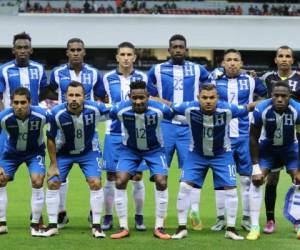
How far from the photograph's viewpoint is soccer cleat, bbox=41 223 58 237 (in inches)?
299

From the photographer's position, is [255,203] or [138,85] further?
[255,203]

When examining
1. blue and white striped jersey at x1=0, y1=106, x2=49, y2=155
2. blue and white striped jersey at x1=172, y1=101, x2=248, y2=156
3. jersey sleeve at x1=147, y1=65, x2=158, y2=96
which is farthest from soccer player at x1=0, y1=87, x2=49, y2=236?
blue and white striped jersey at x1=172, y1=101, x2=248, y2=156

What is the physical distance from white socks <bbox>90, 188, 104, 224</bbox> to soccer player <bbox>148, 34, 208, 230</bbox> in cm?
111

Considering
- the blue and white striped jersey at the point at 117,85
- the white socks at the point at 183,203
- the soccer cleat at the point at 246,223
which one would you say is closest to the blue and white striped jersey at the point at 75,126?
the blue and white striped jersey at the point at 117,85

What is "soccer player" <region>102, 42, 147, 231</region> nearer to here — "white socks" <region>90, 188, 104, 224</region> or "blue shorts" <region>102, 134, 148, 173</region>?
"blue shorts" <region>102, 134, 148, 173</region>

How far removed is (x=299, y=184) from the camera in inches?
308

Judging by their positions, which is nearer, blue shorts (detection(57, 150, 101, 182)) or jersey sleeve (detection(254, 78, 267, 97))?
blue shorts (detection(57, 150, 101, 182))

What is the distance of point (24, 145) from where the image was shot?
25.7ft

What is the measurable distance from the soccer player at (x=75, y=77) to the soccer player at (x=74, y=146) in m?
0.63

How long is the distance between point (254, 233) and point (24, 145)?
8.80ft

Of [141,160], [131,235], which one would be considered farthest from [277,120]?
[131,235]

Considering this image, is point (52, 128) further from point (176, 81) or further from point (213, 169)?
point (213, 169)

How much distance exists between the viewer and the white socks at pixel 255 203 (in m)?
7.73

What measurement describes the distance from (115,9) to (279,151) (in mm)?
29569
